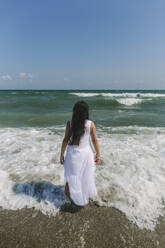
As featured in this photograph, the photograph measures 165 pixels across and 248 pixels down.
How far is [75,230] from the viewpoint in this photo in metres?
2.09

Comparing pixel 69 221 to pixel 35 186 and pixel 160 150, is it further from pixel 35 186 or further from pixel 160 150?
pixel 160 150

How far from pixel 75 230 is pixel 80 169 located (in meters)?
0.79

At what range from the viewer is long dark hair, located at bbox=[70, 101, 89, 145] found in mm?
2166

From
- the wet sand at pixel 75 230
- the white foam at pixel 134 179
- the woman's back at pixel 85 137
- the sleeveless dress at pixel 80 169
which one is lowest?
the wet sand at pixel 75 230

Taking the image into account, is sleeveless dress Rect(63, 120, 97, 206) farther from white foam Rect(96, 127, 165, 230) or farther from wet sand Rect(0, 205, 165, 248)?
white foam Rect(96, 127, 165, 230)

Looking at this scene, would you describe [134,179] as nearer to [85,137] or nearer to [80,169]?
[80,169]

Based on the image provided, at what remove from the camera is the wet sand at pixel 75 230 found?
6.36 ft

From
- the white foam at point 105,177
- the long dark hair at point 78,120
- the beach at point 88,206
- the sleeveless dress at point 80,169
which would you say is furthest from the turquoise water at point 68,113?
the long dark hair at point 78,120

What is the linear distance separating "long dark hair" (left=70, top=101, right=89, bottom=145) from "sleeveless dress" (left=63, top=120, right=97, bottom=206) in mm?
68

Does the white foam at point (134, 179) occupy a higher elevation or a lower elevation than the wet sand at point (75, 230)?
higher

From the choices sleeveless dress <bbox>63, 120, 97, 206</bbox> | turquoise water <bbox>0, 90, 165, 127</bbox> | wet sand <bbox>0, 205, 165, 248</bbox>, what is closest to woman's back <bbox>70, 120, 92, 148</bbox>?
sleeveless dress <bbox>63, 120, 97, 206</bbox>

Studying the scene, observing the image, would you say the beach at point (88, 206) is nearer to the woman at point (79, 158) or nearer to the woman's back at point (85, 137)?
the woman at point (79, 158)

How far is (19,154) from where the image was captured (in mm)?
4492

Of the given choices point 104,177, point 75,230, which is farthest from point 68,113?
point 75,230
